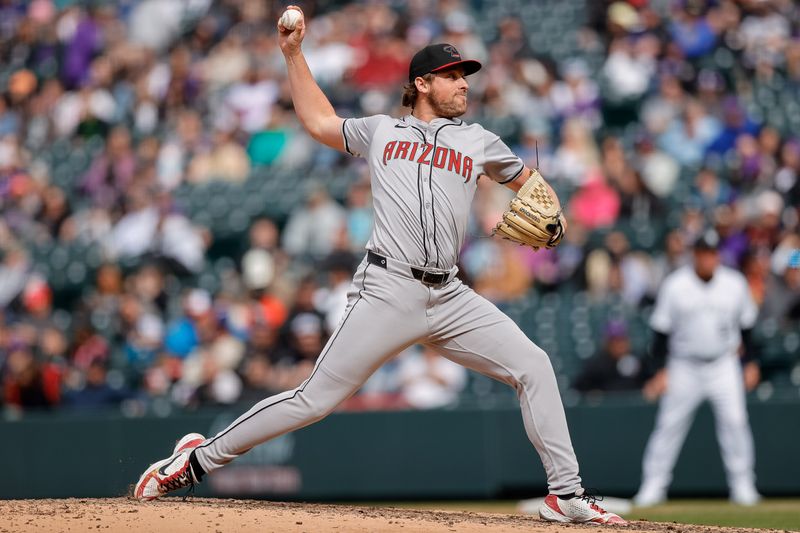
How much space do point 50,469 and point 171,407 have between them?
1139 mm

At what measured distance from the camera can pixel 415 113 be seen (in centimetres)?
573

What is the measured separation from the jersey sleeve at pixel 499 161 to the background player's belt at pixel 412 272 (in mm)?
513

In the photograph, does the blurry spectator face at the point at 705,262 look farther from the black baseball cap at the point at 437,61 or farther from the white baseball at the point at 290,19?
the white baseball at the point at 290,19

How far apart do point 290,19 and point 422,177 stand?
86cm

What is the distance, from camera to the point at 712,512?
9.01 m

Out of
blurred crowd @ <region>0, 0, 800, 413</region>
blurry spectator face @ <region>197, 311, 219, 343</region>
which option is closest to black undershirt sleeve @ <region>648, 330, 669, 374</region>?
blurred crowd @ <region>0, 0, 800, 413</region>

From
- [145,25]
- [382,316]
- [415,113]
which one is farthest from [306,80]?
[145,25]

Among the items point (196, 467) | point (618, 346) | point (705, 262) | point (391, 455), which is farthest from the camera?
point (391, 455)

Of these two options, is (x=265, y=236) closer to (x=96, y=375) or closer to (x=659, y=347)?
(x=96, y=375)

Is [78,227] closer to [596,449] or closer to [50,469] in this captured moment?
[50,469]

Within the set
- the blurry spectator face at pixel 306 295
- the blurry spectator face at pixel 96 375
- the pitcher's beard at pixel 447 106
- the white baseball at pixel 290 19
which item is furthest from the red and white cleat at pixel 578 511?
the blurry spectator face at pixel 96 375

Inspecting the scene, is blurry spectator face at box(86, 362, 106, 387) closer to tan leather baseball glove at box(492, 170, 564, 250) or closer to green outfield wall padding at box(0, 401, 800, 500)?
green outfield wall padding at box(0, 401, 800, 500)

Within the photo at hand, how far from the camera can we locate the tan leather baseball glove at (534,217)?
5598 millimetres

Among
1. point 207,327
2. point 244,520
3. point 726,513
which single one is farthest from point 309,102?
point 207,327
